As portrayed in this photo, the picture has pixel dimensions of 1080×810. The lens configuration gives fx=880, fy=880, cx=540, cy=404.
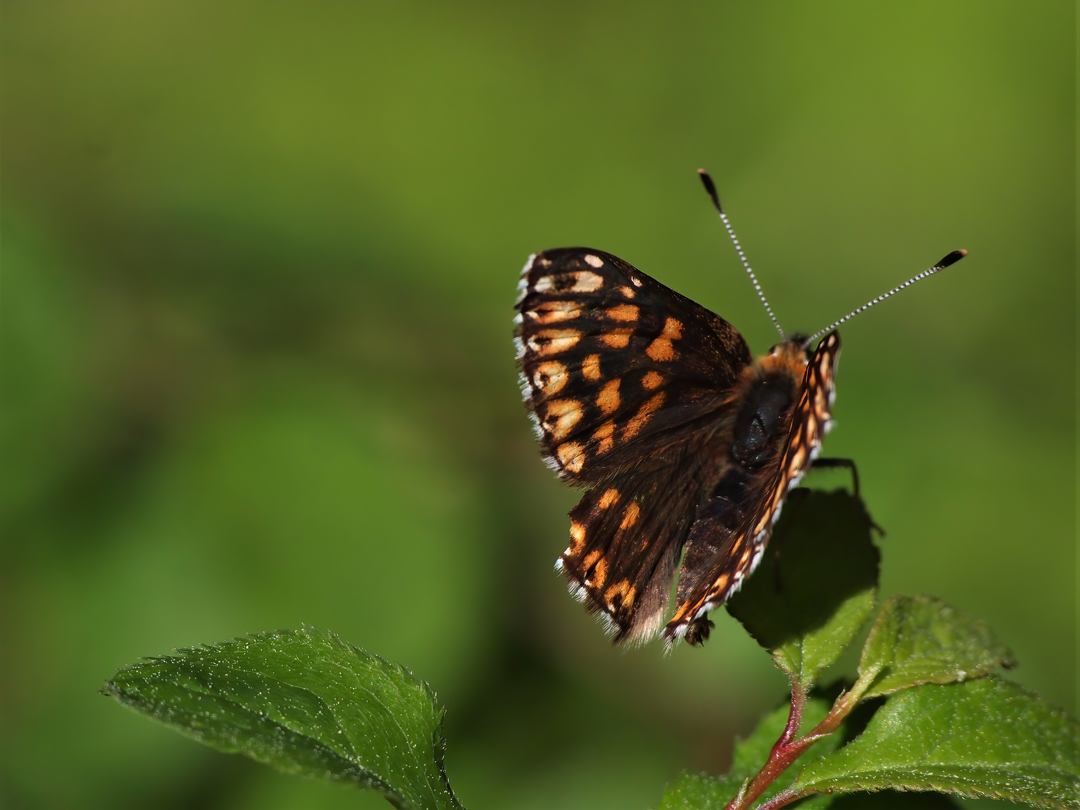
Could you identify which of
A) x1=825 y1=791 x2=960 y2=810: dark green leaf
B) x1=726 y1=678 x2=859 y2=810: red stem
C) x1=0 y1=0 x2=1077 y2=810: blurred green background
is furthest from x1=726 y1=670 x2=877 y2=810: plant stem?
x1=0 y1=0 x2=1077 y2=810: blurred green background

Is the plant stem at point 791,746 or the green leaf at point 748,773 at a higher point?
the plant stem at point 791,746

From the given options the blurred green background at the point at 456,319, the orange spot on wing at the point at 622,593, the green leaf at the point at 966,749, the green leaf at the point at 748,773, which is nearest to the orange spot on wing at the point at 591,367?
the orange spot on wing at the point at 622,593

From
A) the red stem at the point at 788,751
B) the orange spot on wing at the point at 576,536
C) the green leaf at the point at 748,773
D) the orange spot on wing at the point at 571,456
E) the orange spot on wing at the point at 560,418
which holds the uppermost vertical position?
the orange spot on wing at the point at 560,418

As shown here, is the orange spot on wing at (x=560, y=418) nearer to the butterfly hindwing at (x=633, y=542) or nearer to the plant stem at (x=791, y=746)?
the butterfly hindwing at (x=633, y=542)

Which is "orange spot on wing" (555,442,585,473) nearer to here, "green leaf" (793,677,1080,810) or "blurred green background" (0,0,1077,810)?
"green leaf" (793,677,1080,810)

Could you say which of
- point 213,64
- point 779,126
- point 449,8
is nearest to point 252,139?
point 213,64

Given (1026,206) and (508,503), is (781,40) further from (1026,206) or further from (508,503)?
(508,503)
